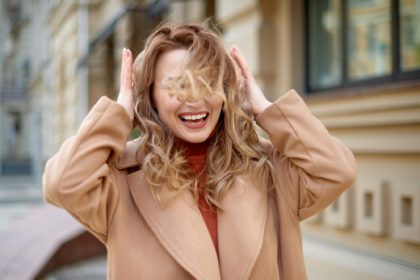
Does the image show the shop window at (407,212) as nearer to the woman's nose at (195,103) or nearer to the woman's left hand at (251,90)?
the woman's left hand at (251,90)

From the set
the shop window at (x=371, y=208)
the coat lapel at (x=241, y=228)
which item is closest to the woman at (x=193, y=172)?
the coat lapel at (x=241, y=228)

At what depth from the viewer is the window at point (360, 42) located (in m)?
3.65

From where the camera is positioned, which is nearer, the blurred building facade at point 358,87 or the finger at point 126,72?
the finger at point 126,72

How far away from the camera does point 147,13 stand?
776cm

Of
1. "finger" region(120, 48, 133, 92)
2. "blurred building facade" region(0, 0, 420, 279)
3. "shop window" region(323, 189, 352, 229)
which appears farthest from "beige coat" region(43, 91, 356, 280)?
"shop window" region(323, 189, 352, 229)

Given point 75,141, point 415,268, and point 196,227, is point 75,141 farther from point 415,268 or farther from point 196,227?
point 415,268

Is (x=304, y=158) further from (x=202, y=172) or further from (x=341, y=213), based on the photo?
(x=341, y=213)

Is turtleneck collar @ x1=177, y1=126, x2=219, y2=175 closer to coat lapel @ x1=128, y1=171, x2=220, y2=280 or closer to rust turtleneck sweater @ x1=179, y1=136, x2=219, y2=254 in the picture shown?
rust turtleneck sweater @ x1=179, y1=136, x2=219, y2=254

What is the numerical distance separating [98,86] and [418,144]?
10452 mm

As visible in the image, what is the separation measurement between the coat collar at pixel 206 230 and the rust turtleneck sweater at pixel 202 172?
4 centimetres

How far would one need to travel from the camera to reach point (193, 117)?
167 centimetres

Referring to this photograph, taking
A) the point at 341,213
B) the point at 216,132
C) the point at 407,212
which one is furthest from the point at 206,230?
the point at 341,213

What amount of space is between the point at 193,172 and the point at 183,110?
23 cm

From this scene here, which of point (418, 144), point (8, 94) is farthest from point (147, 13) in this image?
point (8, 94)
